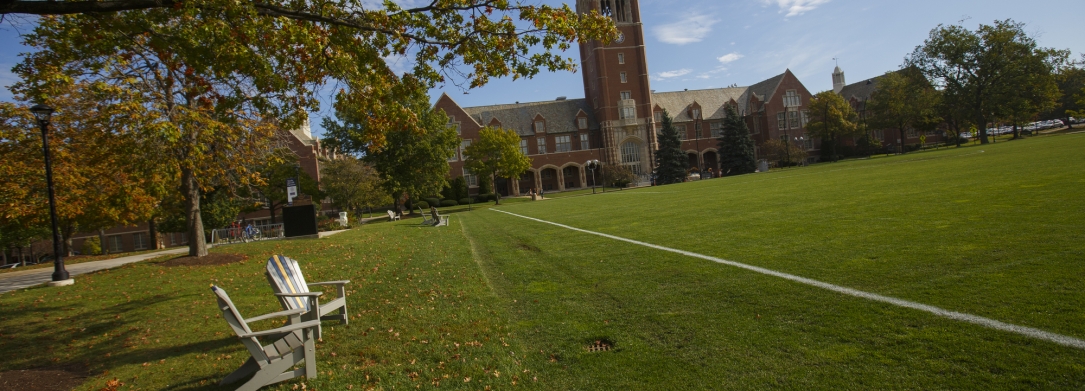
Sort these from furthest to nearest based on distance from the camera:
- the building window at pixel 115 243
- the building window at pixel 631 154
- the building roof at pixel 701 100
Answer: the building roof at pixel 701 100 → the building window at pixel 631 154 → the building window at pixel 115 243

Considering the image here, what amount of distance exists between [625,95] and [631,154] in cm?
780

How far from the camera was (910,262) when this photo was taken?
6203mm

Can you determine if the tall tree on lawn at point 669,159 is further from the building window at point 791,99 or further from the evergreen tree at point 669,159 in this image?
the building window at point 791,99

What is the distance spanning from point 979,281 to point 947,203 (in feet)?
22.0

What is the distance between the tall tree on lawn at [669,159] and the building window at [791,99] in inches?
832

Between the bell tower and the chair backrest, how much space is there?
214 ft

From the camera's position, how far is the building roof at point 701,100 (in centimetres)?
7825

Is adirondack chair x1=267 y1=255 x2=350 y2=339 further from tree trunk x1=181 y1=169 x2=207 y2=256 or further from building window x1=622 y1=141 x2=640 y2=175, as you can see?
building window x1=622 y1=141 x2=640 y2=175

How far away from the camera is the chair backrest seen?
549cm

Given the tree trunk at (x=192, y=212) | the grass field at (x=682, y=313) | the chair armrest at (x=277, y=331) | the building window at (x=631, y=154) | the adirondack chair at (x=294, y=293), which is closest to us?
the grass field at (x=682, y=313)

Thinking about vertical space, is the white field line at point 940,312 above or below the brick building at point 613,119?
below

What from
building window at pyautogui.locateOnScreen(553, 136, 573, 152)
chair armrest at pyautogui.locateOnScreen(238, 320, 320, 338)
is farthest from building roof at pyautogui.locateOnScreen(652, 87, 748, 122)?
chair armrest at pyautogui.locateOnScreen(238, 320, 320, 338)

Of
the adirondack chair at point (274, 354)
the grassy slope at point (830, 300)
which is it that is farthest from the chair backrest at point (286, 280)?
the grassy slope at point (830, 300)

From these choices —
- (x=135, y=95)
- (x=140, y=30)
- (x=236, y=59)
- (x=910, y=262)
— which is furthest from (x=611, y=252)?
(x=135, y=95)
